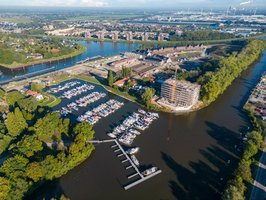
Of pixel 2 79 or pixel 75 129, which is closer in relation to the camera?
pixel 75 129

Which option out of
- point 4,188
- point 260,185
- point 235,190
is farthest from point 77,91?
point 260,185

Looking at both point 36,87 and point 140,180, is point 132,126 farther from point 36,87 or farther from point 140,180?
point 36,87

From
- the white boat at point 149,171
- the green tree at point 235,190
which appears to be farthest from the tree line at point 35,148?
the green tree at point 235,190

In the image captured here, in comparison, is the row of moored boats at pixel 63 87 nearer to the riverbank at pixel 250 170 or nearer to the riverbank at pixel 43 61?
the riverbank at pixel 43 61

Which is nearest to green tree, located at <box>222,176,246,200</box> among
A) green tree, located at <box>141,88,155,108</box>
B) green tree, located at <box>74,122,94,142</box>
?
green tree, located at <box>74,122,94,142</box>

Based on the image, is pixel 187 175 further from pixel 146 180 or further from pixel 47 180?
pixel 47 180

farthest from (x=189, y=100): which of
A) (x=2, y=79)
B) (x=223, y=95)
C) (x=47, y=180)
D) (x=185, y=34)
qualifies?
(x=185, y=34)

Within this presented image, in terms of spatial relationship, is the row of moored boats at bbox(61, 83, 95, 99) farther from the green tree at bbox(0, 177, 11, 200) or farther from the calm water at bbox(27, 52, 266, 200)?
the green tree at bbox(0, 177, 11, 200)
